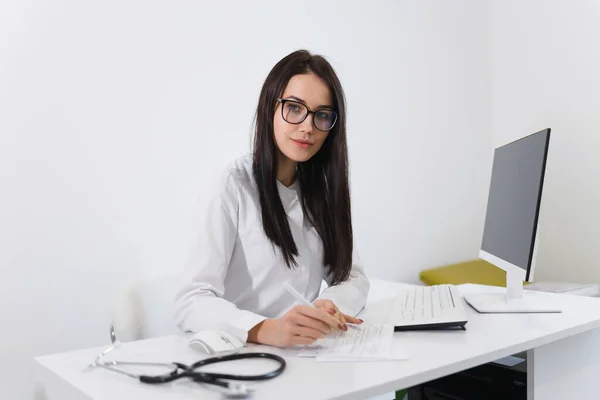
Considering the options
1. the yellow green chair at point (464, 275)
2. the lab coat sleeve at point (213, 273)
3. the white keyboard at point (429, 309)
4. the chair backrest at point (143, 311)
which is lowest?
the yellow green chair at point (464, 275)

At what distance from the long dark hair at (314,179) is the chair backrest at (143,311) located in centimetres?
61

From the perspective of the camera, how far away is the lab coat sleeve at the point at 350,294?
1473 mm

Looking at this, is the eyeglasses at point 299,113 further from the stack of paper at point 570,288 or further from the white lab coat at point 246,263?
the stack of paper at point 570,288

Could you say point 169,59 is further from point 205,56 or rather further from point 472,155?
point 472,155

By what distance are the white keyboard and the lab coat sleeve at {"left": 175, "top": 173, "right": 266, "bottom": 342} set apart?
35 cm

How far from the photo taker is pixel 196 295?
1311 millimetres

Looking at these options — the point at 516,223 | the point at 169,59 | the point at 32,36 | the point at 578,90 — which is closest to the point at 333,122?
the point at 516,223

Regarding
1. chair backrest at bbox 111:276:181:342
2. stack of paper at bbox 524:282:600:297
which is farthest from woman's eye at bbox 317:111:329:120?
stack of paper at bbox 524:282:600:297

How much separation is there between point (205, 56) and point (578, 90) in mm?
1836

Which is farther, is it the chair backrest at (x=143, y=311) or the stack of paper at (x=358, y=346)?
the chair backrest at (x=143, y=311)

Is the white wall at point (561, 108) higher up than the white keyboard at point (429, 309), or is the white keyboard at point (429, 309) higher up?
the white wall at point (561, 108)

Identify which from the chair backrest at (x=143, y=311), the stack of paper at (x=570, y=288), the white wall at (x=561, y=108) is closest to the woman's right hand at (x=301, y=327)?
the chair backrest at (x=143, y=311)

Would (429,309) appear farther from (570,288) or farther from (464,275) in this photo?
(464,275)

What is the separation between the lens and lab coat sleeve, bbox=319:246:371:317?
4.83 feet
